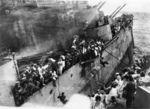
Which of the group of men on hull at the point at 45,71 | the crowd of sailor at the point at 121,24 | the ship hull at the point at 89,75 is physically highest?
the crowd of sailor at the point at 121,24

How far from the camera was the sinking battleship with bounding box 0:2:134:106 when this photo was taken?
5.24 meters

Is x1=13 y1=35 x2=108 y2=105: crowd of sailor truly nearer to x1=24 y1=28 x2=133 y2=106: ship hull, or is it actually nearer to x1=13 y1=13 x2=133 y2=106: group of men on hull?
x1=13 y1=13 x2=133 y2=106: group of men on hull

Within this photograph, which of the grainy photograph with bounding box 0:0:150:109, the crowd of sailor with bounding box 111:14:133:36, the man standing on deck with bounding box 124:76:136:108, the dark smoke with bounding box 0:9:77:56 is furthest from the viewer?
the crowd of sailor with bounding box 111:14:133:36

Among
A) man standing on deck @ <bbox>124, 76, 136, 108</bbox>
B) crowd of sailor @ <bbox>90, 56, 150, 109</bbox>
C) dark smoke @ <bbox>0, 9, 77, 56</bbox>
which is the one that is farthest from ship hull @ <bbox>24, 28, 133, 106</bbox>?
man standing on deck @ <bbox>124, 76, 136, 108</bbox>

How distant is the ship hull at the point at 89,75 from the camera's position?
16.7ft

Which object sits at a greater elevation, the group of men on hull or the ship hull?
the group of men on hull

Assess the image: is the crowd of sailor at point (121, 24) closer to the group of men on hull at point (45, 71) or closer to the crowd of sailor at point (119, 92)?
the group of men on hull at point (45, 71)

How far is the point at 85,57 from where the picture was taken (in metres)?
6.32

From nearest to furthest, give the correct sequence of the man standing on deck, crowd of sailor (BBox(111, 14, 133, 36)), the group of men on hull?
1. the man standing on deck
2. the group of men on hull
3. crowd of sailor (BBox(111, 14, 133, 36))

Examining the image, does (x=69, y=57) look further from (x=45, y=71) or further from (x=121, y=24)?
(x=121, y=24)

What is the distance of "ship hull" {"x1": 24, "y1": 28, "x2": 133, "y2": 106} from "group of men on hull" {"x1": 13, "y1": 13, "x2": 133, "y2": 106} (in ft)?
0.44

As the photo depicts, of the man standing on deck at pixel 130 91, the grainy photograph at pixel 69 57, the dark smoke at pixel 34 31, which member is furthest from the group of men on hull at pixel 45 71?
the man standing on deck at pixel 130 91

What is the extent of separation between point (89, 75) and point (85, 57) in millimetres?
707

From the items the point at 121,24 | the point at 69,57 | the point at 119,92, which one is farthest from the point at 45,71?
the point at 121,24
